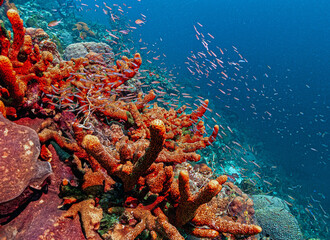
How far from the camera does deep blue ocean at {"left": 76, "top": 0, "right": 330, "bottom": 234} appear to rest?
113 feet

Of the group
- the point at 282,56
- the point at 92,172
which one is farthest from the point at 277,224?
the point at 282,56

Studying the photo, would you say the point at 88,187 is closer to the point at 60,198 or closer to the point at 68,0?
the point at 60,198

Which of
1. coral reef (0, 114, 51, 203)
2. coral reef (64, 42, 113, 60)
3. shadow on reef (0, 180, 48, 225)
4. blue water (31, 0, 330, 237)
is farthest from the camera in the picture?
blue water (31, 0, 330, 237)

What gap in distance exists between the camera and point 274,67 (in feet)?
271

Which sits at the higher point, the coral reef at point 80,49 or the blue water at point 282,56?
the blue water at point 282,56

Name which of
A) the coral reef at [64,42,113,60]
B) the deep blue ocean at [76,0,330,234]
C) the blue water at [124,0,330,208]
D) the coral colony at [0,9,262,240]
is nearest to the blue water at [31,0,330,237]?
the blue water at [124,0,330,208]

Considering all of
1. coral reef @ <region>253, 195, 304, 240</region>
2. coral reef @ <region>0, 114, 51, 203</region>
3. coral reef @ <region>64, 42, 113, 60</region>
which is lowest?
coral reef @ <region>64, 42, 113, 60</region>

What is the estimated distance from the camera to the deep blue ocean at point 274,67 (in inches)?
1356

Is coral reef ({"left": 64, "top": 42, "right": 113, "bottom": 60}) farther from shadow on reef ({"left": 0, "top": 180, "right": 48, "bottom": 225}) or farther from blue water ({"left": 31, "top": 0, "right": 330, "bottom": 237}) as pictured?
blue water ({"left": 31, "top": 0, "right": 330, "bottom": 237})

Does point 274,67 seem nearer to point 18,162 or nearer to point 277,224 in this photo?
point 277,224

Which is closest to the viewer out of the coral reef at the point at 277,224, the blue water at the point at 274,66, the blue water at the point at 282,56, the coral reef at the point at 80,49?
the coral reef at the point at 277,224

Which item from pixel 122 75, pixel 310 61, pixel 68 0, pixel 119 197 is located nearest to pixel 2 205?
pixel 119 197

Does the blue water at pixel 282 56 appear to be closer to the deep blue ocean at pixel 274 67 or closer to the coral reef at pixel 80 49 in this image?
the deep blue ocean at pixel 274 67

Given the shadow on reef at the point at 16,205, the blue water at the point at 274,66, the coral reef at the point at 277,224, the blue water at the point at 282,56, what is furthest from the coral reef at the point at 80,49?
the blue water at the point at 282,56
